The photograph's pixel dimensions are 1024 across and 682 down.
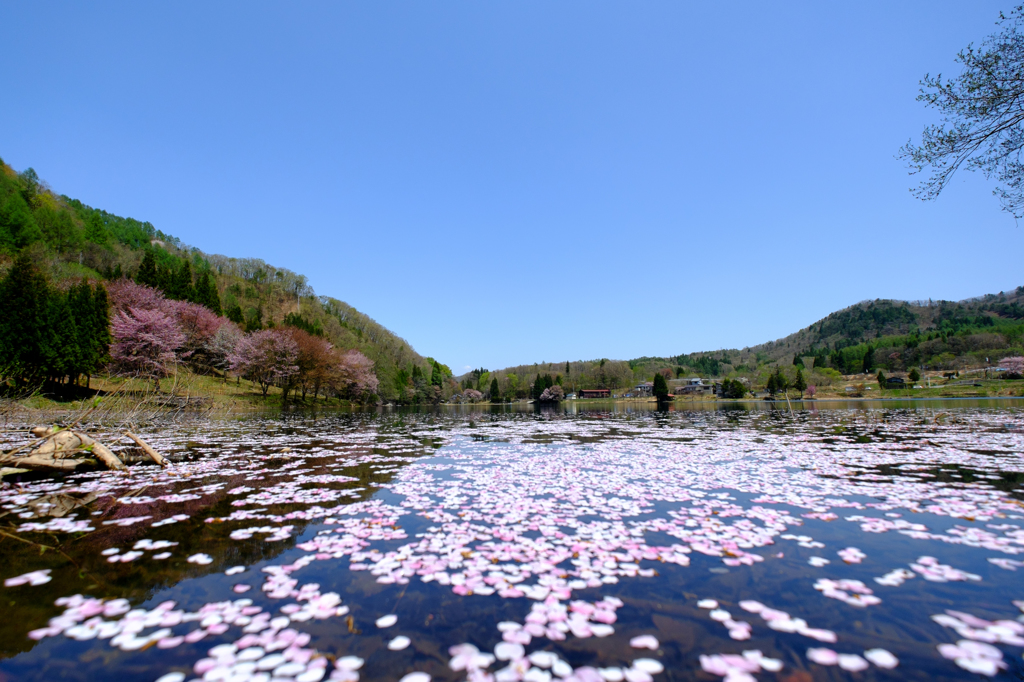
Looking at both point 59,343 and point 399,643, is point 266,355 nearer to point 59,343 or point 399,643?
point 59,343

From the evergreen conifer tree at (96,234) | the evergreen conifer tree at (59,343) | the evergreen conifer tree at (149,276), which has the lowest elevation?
the evergreen conifer tree at (59,343)

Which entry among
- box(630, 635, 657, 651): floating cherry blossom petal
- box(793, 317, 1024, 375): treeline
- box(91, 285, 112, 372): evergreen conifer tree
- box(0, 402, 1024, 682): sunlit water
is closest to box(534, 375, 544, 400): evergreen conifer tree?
box(793, 317, 1024, 375): treeline

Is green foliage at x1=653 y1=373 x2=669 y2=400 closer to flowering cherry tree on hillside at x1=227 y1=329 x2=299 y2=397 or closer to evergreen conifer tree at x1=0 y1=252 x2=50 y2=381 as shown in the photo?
flowering cherry tree on hillside at x1=227 y1=329 x2=299 y2=397

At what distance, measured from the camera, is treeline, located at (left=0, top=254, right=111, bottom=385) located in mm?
36688

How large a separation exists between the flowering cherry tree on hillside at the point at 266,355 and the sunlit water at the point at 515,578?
50.8 m

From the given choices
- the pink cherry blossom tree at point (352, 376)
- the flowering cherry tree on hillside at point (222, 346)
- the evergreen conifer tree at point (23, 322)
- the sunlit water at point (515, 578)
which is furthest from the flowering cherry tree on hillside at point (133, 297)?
the sunlit water at point (515, 578)

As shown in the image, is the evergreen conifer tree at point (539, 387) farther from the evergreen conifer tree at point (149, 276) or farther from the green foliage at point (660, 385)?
the evergreen conifer tree at point (149, 276)

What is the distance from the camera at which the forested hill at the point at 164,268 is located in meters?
64.8

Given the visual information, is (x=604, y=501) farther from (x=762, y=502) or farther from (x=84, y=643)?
(x=84, y=643)

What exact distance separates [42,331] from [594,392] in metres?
161

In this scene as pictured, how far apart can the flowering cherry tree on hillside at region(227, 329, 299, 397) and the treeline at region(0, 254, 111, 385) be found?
1459cm

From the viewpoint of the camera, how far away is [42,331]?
3784cm

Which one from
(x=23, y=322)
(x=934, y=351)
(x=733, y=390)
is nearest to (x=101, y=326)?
(x=23, y=322)

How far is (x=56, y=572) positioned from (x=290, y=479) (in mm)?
5619
